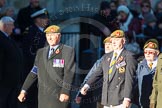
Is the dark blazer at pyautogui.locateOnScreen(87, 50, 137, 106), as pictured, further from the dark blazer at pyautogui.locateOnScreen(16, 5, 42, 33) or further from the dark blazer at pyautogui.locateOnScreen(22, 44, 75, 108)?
the dark blazer at pyautogui.locateOnScreen(16, 5, 42, 33)

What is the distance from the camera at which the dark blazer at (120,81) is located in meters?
9.43

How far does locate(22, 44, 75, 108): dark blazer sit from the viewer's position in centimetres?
970

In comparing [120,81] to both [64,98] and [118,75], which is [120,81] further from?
[64,98]

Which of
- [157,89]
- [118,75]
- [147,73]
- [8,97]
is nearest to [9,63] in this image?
[8,97]

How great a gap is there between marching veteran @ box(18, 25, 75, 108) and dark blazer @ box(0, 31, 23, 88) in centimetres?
43

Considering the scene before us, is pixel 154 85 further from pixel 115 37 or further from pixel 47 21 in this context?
pixel 47 21

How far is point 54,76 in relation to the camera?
32.0 feet

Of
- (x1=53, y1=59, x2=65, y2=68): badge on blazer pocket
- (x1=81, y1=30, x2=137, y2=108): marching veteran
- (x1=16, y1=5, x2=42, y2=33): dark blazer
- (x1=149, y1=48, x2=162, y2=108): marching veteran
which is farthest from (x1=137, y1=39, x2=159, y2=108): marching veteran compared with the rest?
(x1=16, y1=5, x2=42, y2=33): dark blazer

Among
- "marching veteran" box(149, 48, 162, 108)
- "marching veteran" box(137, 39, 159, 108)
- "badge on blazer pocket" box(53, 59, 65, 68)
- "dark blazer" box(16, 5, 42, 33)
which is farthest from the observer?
"dark blazer" box(16, 5, 42, 33)

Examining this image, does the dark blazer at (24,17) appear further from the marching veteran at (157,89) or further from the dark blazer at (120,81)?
the marching veteran at (157,89)

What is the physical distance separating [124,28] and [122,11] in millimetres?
446

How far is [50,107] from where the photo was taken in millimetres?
9867

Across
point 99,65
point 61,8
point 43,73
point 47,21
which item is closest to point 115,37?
point 99,65

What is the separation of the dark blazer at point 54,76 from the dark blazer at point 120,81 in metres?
0.59
